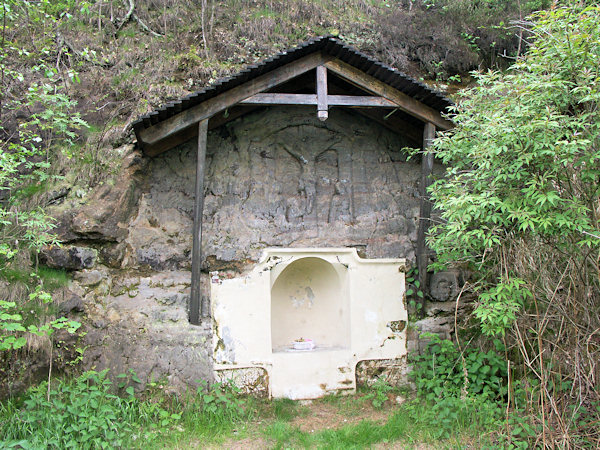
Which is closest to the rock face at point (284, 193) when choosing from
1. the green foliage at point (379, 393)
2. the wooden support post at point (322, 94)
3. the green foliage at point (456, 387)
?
the wooden support post at point (322, 94)

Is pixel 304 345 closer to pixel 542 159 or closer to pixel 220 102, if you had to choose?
pixel 220 102

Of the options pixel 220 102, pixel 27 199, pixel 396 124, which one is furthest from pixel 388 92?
pixel 27 199

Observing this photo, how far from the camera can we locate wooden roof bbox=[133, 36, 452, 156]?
627cm

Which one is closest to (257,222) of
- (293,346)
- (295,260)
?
(295,260)

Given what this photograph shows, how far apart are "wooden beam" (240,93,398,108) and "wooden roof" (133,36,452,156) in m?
0.06

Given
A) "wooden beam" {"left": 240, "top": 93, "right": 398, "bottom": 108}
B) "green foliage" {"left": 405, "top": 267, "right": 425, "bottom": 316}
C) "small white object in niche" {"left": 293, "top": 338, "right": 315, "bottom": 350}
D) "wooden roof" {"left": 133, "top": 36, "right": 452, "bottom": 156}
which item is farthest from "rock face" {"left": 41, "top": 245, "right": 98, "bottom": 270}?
"green foliage" {"left": 405, "top": 267, "right": 425, "bottom": 316}

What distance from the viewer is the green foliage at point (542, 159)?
4641 mm

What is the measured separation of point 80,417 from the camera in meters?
5.05

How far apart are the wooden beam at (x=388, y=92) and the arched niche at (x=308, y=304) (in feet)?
7.90

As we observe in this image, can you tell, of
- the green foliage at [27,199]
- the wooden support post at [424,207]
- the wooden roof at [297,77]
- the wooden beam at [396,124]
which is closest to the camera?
the green foliage at [27,199]

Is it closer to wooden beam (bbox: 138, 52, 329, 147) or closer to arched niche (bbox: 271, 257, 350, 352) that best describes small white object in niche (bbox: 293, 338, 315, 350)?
arched niche (bbox: 271, 257, 350, 352)

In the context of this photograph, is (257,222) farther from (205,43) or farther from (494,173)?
(205,43)

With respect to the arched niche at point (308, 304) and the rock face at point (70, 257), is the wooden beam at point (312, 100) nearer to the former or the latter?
the arched niche at point (308, 304)

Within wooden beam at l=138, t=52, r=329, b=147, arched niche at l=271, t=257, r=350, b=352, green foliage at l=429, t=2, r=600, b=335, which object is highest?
wooden beam at l=138, t=52, r=329, b=147
